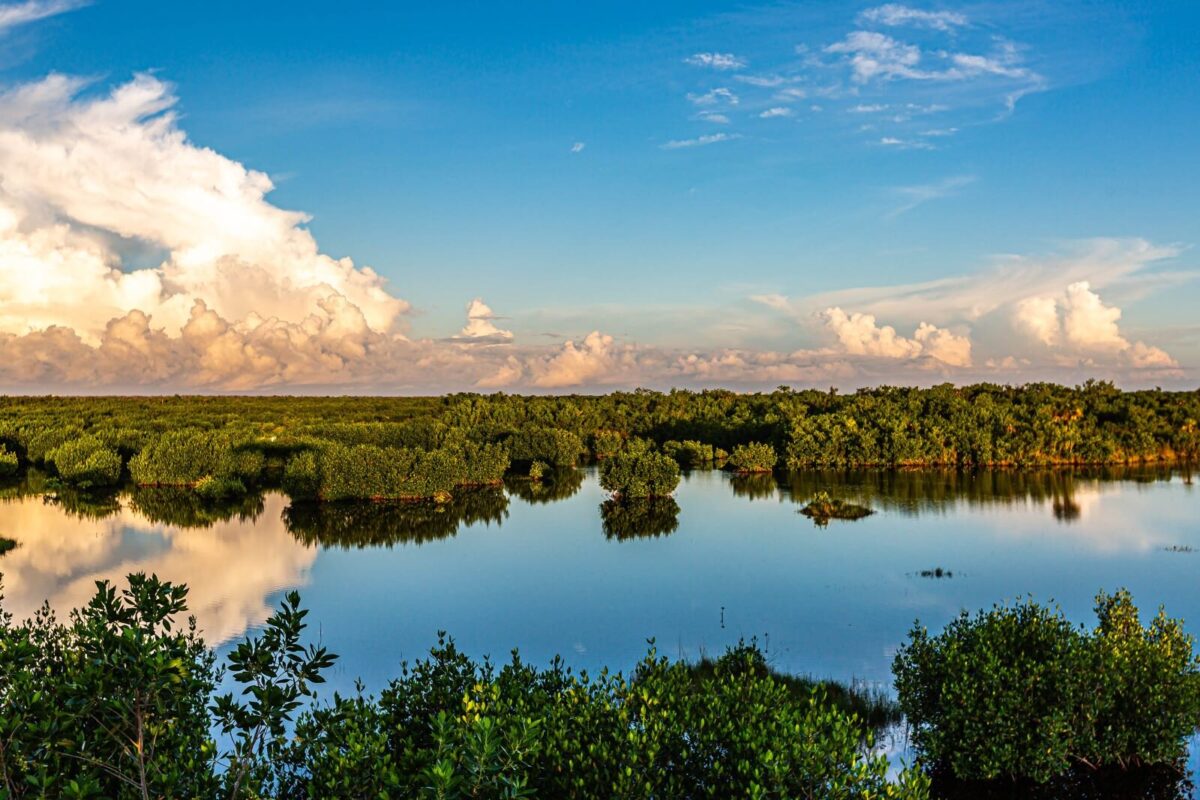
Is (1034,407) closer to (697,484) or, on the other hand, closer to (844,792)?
(697,484)

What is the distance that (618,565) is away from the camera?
145 feet

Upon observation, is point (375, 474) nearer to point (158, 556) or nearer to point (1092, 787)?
point (158, 556)

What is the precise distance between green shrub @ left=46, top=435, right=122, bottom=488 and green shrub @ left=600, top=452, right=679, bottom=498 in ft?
138

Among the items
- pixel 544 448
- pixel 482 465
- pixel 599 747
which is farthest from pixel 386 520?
pixel 599 747

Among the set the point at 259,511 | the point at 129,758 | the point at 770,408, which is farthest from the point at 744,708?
the point at 770,408

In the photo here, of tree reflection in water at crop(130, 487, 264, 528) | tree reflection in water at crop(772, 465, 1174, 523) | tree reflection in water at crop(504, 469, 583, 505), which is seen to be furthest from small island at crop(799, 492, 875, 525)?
tree reflection in water at crop(130, 487, 264, 528)

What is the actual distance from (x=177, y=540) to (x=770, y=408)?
7215cm

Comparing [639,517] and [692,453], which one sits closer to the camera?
[639,517]

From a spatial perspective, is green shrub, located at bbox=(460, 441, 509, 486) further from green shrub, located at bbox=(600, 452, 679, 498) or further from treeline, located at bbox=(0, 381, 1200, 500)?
green shrub, located at bbox=(600, 452, 679, 498)

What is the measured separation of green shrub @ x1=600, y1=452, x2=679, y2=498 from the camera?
64312 millimetres

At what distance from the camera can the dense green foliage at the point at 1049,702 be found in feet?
54.9

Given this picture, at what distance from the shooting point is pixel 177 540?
49.5 meters

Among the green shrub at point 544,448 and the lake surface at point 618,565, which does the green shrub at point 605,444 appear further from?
the lake surface at point 618,565

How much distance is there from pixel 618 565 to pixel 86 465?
51.0m
